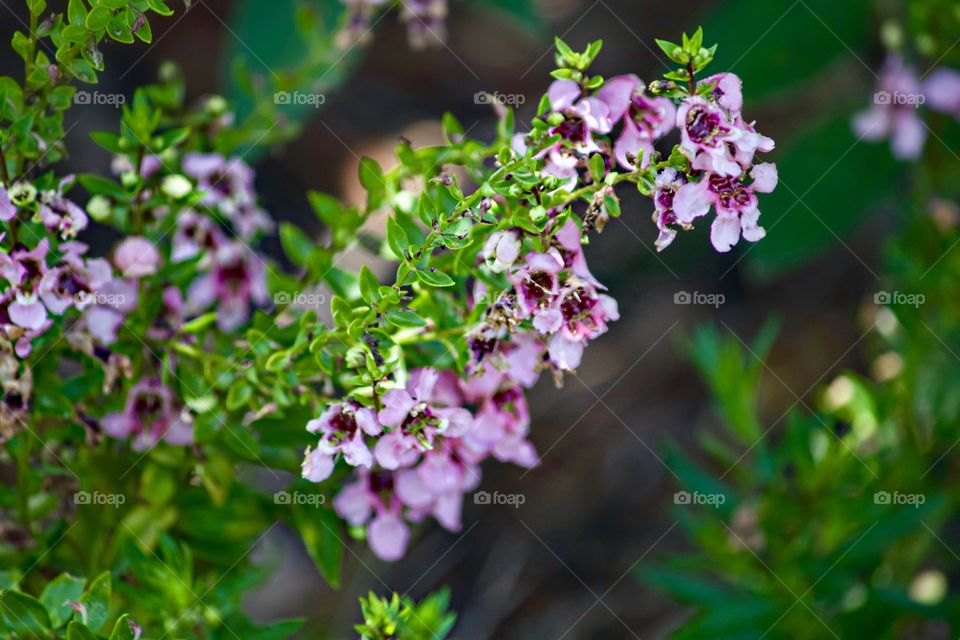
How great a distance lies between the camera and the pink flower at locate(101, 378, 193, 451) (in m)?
1.11

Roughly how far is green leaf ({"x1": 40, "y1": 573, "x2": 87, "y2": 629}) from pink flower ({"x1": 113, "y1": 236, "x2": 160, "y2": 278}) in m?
0.32

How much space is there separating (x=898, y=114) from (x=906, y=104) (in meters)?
0.02

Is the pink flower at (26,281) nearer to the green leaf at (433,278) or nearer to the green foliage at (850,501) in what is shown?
the green leaf at (433,278)

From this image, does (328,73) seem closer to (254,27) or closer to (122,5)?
(254,27)

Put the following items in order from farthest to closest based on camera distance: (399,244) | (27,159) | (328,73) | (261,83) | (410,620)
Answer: (328,73), (261,83), (410,620), (27,159), (399,244)

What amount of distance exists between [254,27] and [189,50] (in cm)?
58

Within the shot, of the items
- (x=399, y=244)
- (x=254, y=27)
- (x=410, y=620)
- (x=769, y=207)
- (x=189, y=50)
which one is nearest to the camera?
(x=399, y=244)

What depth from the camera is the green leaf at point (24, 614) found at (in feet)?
3.08

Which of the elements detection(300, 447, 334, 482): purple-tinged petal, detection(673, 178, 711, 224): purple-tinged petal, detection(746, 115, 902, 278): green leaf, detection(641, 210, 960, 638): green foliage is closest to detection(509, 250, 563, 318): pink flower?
detection(673, 178, 711, 224): purple-tinged petal

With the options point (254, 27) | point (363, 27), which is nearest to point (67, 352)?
point (363, 27)

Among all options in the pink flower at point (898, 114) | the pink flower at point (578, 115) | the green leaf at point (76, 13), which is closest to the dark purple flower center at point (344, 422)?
the pink flower at point (578, 115)

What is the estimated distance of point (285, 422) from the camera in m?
1.10

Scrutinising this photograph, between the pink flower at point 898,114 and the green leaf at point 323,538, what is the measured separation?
126cm

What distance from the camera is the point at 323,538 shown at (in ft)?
3.76
